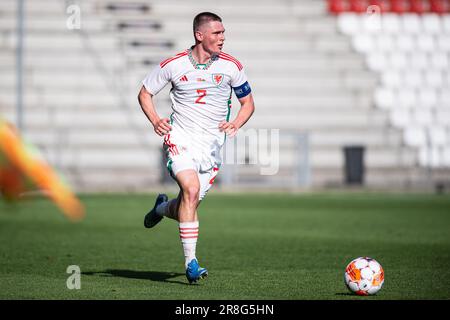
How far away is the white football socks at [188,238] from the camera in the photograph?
8.08m

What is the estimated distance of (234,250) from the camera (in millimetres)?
11445

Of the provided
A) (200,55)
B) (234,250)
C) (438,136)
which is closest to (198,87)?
(200,55)

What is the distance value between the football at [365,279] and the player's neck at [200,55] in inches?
91.8

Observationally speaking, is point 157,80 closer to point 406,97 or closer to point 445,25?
point 406,97

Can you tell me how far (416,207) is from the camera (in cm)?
1995

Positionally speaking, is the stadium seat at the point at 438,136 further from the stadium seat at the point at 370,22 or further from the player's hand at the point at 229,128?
the player's hand at the point at 229,128

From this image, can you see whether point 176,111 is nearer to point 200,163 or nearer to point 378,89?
point 200,163

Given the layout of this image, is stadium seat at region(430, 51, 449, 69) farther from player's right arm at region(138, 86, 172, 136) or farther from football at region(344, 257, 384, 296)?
football at region(344, 257, 384, 296)

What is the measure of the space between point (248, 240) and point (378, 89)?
62.8 ft

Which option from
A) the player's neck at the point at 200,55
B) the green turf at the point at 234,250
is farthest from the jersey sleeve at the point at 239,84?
the green turf at the point at 234,250

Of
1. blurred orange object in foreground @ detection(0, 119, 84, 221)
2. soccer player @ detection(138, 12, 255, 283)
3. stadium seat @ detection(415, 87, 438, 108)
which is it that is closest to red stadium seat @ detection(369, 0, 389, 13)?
stadium seat @ detection(415, 87, 438, 108)

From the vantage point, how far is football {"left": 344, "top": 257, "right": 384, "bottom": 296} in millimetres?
7305

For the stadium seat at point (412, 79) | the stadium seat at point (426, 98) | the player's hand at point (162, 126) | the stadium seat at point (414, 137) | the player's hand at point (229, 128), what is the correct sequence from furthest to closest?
the stadium seat at point (412, 79) → the stadium seat at point (426, 98) → the stadium seat at point (414, 137) → the player's hand at point (229, 128) → the player's hand at point (162, 126)
